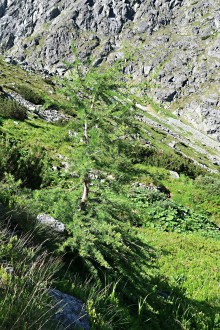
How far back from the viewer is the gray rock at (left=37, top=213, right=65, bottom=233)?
16.9 ft

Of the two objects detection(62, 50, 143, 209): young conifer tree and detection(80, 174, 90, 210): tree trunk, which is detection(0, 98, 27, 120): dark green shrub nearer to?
detection(62, 50, 143, 209): young conifer tree

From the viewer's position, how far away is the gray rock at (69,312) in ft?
10.6

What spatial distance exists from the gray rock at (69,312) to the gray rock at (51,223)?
4.95 feet

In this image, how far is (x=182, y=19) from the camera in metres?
194

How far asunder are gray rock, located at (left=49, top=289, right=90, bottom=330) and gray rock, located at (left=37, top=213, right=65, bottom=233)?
1.51 metres

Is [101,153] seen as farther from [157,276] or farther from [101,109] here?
[157,276]

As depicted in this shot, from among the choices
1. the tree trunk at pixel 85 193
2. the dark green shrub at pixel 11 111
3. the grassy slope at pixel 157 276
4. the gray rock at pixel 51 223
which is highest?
the tree trunk at pixel 85 193

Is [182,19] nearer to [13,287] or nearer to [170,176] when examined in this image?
[170,176]

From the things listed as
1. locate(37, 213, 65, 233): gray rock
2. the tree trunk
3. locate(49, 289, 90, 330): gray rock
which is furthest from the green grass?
the tree trunk

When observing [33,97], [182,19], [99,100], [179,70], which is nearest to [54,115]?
[33,97]

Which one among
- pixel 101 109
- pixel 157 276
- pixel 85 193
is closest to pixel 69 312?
pixel 85 193

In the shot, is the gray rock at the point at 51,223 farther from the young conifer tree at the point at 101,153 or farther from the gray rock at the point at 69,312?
the gray rock at the point at 69,312

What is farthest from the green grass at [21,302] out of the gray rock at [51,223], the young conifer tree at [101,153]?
the gray rock at [51,223]

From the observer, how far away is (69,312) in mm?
3463
